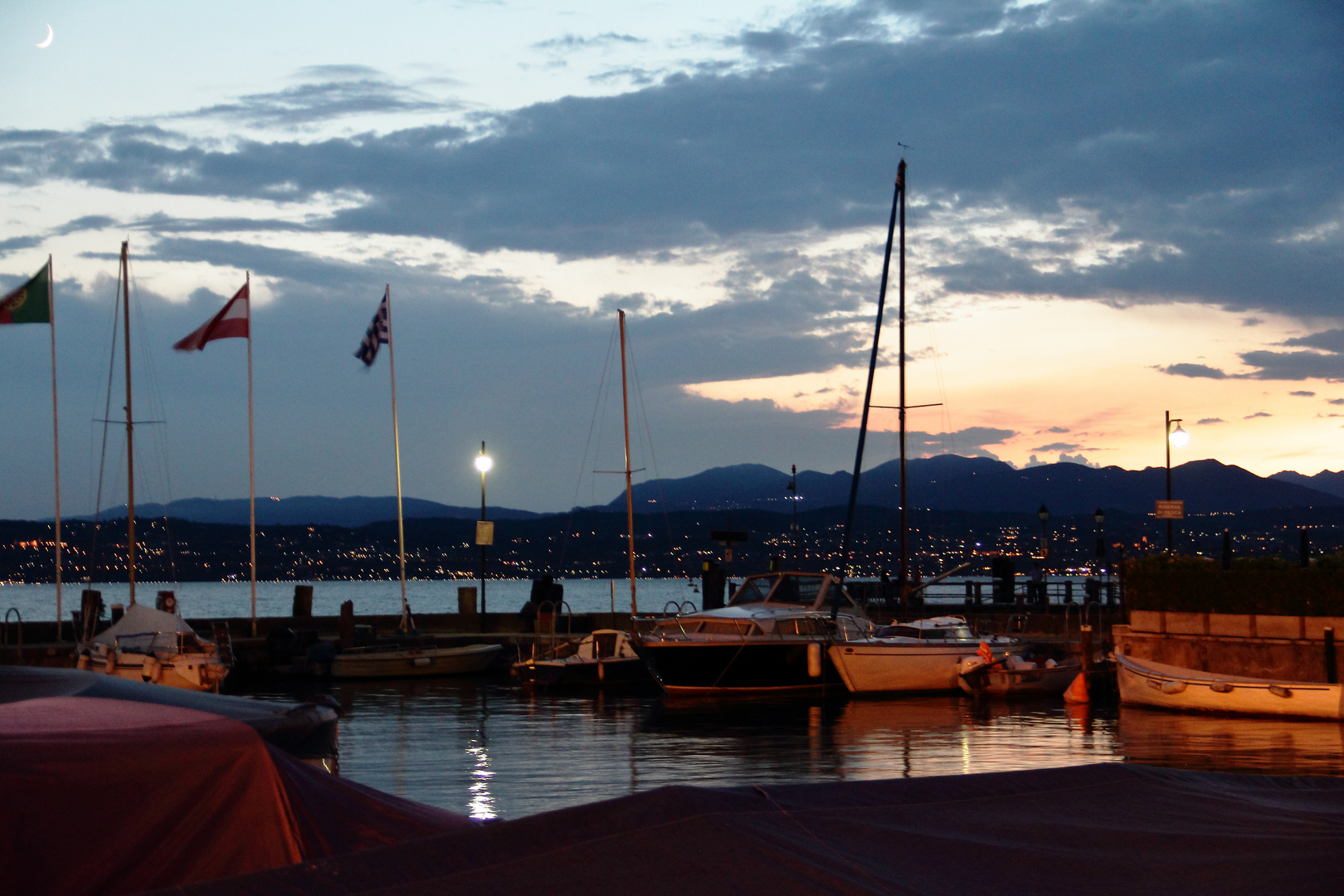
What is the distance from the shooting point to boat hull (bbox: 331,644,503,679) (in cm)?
3425

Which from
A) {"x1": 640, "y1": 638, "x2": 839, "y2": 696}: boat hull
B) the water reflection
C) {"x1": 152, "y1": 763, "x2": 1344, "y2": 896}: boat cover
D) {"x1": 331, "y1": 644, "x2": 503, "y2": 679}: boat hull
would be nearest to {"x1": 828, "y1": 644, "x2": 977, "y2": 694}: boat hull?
{"x1": 640, "y1": 638, "x2": 839, "y2": 696}: boat hull

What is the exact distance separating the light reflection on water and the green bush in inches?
80.5

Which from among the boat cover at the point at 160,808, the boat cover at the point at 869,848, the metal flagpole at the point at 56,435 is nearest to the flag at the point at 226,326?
the metal flagpole at the point at 56,435

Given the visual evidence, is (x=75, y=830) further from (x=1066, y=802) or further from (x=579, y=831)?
(x=1066, y=802)

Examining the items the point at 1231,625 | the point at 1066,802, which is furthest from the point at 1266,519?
the point at 1066,802

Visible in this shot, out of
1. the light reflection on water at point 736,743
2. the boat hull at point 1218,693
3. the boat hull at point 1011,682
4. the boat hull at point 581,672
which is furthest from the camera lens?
the boat hull at point 581,672

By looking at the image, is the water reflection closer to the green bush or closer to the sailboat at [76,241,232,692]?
the green bush

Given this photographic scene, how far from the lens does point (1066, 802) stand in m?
4.41

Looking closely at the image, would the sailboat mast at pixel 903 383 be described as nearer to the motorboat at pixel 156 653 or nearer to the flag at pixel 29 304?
the motorboat at pixel 156 653

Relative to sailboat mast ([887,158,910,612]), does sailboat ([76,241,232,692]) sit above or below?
below

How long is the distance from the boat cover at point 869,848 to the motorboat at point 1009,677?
82.4 ft

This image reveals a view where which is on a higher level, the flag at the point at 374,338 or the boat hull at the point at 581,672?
the flag at the point at 374,338

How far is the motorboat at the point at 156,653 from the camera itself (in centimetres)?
2789

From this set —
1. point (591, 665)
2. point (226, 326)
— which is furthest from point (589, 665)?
point (226, 326)
